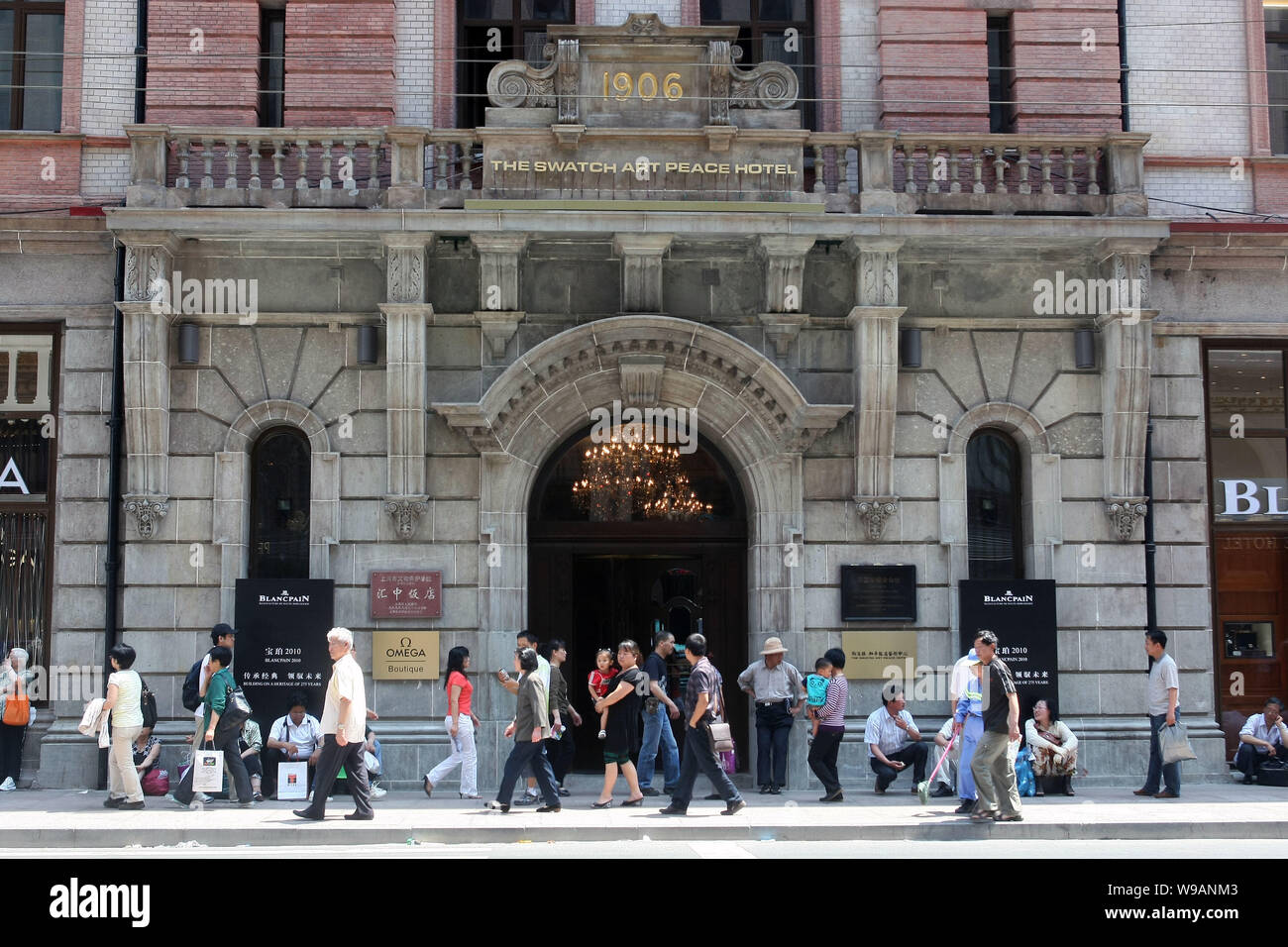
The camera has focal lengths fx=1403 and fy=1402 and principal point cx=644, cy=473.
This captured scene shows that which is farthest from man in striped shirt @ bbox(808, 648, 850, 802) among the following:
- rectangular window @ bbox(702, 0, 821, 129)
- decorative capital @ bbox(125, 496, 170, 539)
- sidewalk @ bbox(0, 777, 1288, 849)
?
decorative capital @ bbox(125, 496, 170, 539)

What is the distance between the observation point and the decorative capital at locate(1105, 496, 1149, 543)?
1783 centimetres

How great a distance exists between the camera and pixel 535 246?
17.7 m

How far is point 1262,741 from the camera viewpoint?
17.6m

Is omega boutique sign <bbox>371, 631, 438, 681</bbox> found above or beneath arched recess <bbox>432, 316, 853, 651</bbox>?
beneath

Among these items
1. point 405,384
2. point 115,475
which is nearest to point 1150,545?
point 405,384

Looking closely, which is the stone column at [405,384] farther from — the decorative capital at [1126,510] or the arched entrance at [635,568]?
the decorative capital at [1126,510]

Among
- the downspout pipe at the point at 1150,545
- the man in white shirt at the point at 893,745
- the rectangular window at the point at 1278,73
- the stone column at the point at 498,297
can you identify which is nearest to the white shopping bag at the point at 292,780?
the stone column at the point at 498,297

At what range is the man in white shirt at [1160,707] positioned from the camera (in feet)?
53.4

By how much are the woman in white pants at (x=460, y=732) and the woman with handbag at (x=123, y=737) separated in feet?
10.5

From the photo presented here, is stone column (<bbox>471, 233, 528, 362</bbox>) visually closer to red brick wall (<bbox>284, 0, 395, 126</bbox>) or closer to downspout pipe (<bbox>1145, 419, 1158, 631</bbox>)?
red brick wall (<bbox>284, 0, 395, 126</bbox>)

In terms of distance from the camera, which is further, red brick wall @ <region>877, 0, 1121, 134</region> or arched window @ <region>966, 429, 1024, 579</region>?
red brick wall @ <region>877, 0, 1121, 134</region>

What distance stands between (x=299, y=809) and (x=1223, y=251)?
13.6m

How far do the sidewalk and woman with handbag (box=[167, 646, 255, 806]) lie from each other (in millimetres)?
245

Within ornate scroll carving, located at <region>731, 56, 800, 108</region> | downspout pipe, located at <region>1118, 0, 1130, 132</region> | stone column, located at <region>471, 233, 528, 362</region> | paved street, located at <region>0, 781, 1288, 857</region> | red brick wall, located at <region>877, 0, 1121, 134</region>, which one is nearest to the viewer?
paved street, located at <region>0, 781, 1288, 857</region>
